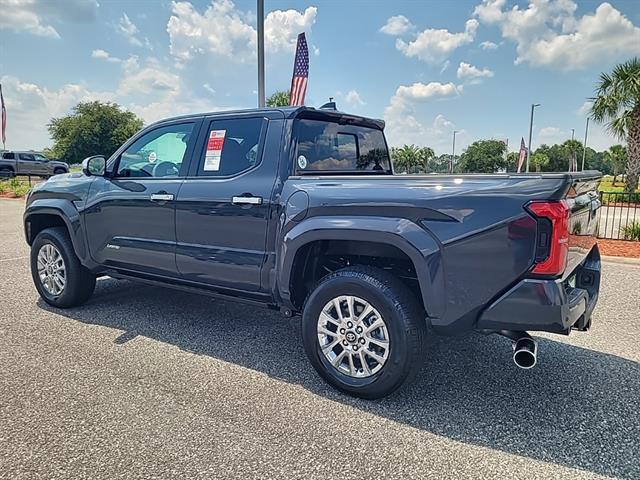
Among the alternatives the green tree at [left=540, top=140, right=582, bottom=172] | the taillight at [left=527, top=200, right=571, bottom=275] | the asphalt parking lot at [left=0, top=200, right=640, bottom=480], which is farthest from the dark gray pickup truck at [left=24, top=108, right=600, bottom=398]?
the green tree at [left=540, top=140, right=582, bottom=172]

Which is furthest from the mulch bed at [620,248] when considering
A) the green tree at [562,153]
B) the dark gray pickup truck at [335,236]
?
the green tree at [562,153]

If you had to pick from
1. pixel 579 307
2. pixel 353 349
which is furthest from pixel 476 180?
pixel 353 349

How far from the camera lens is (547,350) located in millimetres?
4027

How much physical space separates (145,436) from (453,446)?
1702 mm

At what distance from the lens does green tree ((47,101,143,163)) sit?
5197 centimetres

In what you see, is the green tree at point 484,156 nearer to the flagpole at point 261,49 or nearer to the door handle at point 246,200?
the flagpole at point 261,49

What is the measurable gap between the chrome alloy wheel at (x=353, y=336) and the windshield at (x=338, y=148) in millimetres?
1138

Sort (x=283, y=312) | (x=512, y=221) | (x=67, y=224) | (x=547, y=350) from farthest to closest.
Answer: (x=67, y=224), (x=547, y=350), (x=283, y=312), (x=512, y=221)

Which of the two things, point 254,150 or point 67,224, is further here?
point 67,224

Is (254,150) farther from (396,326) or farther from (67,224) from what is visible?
(67,224)

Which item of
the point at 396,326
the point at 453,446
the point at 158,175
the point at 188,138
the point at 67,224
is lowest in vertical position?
the point at 453,446

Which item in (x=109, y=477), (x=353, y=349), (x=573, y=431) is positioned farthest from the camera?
(x=353, y=349)

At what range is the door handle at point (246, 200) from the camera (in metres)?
3.56

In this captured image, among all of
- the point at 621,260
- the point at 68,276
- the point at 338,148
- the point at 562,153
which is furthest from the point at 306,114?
the point at 562,153
